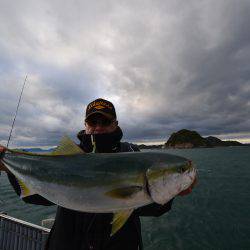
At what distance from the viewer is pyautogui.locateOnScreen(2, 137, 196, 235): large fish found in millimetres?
3164

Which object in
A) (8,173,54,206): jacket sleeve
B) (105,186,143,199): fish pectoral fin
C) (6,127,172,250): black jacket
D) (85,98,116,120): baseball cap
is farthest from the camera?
(85,98,116,120): baseball cap

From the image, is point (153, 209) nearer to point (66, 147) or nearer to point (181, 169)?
point (181, 169)

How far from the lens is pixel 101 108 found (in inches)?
183

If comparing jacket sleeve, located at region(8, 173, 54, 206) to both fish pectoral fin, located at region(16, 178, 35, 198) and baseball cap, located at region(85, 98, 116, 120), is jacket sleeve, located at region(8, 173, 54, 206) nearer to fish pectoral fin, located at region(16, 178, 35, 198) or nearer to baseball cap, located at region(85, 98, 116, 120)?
fish pectoral fin, located at region(16, 178, 35, 198)

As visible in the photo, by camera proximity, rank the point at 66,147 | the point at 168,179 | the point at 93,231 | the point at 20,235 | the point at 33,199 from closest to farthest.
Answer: the point at 168,179
the point at 66,147
the point at 93,231
the point at 33,199
the point at 20,235

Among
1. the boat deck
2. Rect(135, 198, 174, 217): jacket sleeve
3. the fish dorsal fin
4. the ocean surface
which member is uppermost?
the fish dorsal fin

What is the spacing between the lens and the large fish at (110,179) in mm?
3164

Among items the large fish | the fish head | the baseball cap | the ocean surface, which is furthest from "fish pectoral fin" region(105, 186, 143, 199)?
the ocean surface

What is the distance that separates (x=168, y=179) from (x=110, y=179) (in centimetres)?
77

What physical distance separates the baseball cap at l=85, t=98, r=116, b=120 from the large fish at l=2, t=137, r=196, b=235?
3.29ft

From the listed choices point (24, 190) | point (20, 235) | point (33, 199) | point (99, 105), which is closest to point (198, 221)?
point (20, 235)

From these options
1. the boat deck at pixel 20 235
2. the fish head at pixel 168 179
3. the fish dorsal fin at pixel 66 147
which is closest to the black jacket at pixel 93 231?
the fish head at pixel 168 179

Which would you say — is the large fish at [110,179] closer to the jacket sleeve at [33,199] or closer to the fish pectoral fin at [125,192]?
the fish pectoral fin at [125,192]

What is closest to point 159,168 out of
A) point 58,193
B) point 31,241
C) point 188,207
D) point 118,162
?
point 118,162
